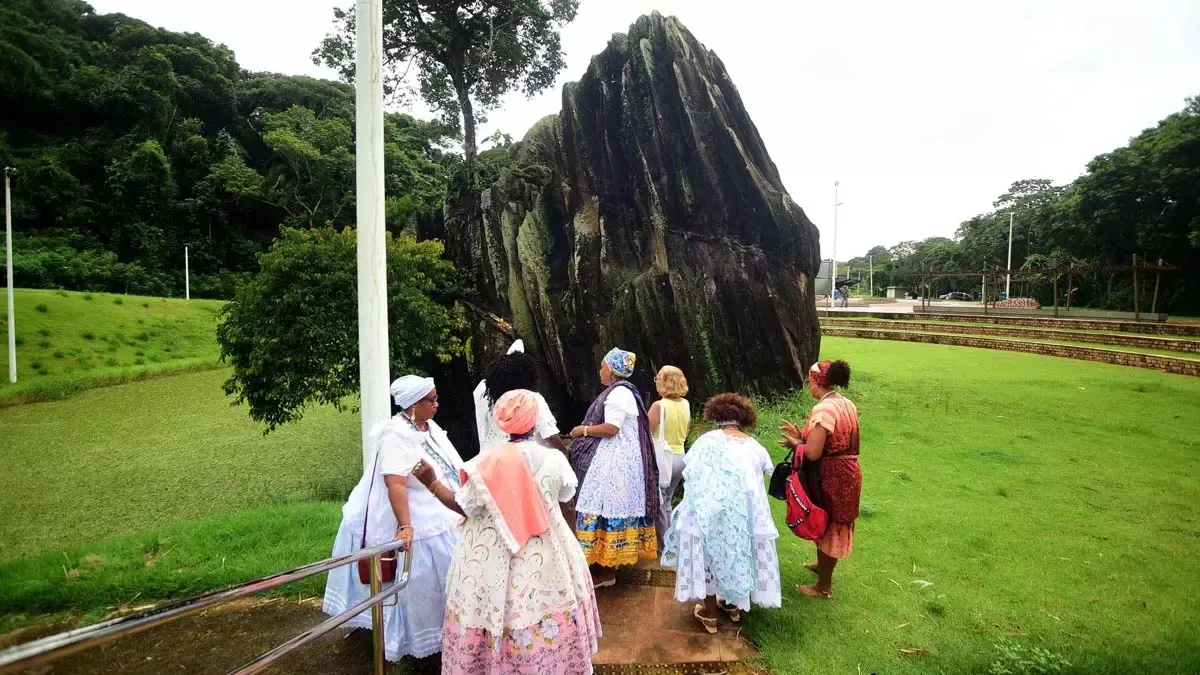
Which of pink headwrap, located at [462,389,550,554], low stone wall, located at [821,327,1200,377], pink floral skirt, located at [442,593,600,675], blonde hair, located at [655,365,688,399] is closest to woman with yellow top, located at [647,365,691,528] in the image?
blonde hair, located at [655,365,688,399]

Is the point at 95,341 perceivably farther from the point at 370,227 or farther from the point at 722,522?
the point at 722,522

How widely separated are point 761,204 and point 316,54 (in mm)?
12877

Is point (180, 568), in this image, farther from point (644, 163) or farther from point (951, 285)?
point (951, 285)

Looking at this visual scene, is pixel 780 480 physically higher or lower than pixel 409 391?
lower

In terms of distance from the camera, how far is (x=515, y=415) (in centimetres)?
235

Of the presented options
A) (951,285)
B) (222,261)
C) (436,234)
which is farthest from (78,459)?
(951,285)

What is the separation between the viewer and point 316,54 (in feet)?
50.9

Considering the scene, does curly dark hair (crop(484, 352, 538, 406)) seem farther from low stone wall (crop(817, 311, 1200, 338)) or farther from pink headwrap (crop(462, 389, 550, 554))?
low stone wall (crop(817, 311, 1200, 338))

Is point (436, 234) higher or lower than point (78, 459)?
higher

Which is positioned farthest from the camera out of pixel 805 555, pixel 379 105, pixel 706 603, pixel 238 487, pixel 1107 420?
pixel 238 487

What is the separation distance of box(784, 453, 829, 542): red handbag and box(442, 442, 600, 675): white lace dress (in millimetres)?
1657

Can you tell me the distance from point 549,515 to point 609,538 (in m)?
1.40

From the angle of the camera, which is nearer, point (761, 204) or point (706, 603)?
point (706, 603)

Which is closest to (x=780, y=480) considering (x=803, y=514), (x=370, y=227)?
(x=803, y=514)
